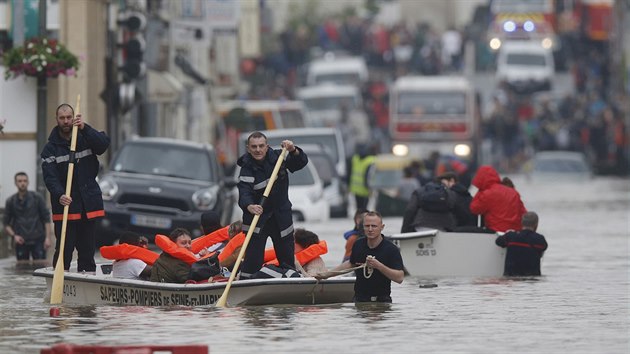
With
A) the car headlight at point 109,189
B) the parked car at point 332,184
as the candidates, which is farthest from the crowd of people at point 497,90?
the car headlight at point 109,189

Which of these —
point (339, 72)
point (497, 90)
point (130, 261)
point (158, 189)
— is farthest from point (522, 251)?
point (497, 90)

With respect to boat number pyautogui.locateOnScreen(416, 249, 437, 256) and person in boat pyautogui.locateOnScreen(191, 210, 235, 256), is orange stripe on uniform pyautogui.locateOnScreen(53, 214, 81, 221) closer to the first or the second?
person in boat pyautogui.locateOnScreen(191, 210, 235, 256)

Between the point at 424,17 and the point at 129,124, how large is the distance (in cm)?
6778

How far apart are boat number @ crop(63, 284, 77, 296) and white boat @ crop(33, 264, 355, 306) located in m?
0.23

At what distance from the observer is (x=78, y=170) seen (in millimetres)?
22828

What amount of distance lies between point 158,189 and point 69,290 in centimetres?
1118

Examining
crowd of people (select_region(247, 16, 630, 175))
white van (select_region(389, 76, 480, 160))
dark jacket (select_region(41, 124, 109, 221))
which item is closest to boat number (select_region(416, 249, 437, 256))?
dark jacket (select_region(41, 124, 109, 221))

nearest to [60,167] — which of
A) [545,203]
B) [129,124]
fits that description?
[129,124]

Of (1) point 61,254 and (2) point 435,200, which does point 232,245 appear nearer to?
(1) point 61,254

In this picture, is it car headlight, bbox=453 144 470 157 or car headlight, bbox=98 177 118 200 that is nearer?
car headlight, bbox=98 177 118 200

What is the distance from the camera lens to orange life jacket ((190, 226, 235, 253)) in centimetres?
2383

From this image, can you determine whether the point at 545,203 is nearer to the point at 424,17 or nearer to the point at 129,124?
the point at 129,124

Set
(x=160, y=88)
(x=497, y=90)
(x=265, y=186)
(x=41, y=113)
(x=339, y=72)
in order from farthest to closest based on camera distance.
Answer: (x=497, y=90) → (x=339, y=72) → (x=160, y=88) → (x=41, y=113) → (x=265, y=186)

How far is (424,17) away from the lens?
4589 inches
